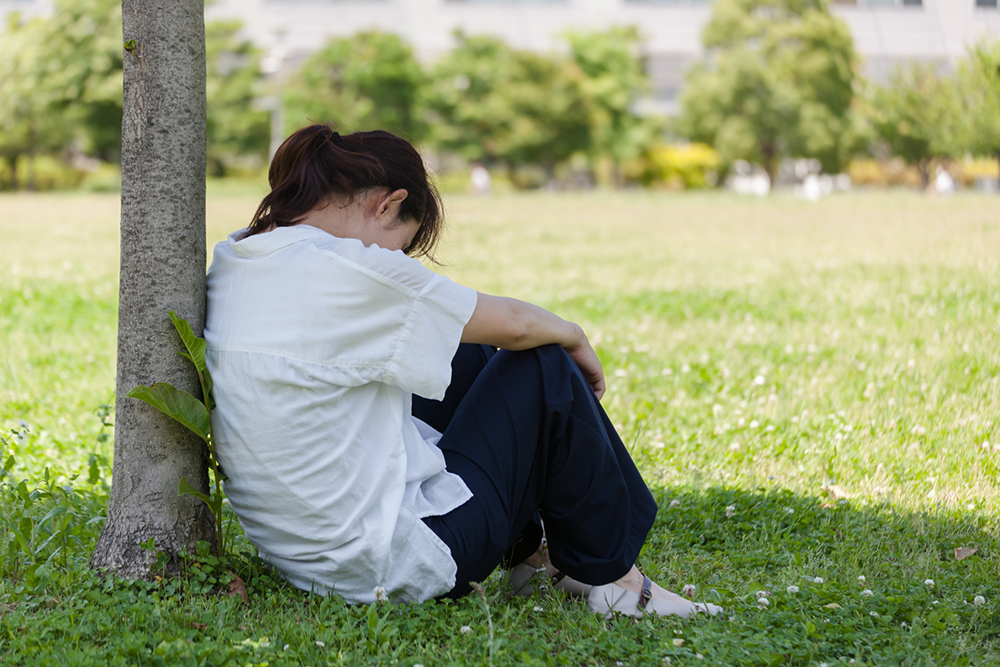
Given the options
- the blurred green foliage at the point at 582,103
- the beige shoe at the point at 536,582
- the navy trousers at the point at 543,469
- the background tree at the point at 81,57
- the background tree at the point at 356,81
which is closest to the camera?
the navy trousers at the point at 543,469

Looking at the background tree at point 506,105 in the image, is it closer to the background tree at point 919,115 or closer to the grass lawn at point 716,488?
the background tree at point 919,115

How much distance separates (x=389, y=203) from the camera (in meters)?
2.46

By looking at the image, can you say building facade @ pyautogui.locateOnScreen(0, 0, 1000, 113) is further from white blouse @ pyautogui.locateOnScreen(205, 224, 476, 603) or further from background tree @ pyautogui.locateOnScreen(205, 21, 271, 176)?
white blouse @ pyautogui.locateOnScreen(205, 224, 476, 603)

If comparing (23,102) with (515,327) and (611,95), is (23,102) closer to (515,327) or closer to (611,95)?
(611,95)

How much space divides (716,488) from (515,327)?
5.78ft

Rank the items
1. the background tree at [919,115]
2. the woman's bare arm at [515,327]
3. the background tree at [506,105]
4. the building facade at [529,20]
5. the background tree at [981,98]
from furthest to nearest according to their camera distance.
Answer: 1. the building facade at [529,20]
2. the background tree at [506,105]
3. the background tree at [919,115]
4. the background tree at [981,98]
5. the woman's bare arm at [515,327]

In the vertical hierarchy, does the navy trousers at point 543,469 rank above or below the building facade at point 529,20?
below

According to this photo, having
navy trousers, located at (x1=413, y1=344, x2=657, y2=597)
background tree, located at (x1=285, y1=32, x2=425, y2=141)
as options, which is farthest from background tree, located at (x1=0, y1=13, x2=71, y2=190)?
navy trousers, located at (x1=413, y1=344, x2=657, y2=597)

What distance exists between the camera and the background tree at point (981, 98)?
2644cm

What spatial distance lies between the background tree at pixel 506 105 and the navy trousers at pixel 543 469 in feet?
121

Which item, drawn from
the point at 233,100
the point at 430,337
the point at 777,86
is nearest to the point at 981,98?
the point at 777,86

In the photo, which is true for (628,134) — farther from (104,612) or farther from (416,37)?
(104,612)

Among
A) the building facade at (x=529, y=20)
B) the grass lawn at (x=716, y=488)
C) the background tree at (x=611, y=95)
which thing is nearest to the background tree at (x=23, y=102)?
the building facade at (x=529, y=20)

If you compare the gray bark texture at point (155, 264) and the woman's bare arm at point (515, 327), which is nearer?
the woman's bare arm at point (515, 327)
